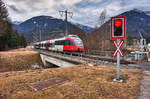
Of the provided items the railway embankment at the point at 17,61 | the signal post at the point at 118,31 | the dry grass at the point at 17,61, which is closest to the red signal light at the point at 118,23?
the signal post at the point at 118,31

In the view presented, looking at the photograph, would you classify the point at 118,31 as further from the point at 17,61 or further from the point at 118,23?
the point at 17,61

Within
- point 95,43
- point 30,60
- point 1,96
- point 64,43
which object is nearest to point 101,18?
point 95,43

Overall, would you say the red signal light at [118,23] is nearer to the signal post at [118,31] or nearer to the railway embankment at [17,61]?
the signal post at [118,31]

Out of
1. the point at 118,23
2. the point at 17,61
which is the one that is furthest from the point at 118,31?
the point at 17,61

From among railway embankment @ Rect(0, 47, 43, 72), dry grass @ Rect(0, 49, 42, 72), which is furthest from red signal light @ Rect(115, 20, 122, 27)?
dry grass @ Rect(0, 49, 42, 72)

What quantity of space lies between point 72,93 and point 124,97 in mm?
2093

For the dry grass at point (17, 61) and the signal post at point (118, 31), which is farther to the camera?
the dry grass at point (17, 61)

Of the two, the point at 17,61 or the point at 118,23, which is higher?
the point at 118,23

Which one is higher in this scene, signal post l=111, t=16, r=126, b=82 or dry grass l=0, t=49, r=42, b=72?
signal post l=111, t=16, r=126, b=82

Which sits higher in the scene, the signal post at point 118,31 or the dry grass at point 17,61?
the signal post at point 118,31

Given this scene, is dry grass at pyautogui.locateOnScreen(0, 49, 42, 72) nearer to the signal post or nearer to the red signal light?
the signal post

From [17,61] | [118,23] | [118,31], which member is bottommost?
[17,61]

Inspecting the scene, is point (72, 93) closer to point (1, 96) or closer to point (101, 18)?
point (1, 96)

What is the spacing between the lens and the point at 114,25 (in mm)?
6309
